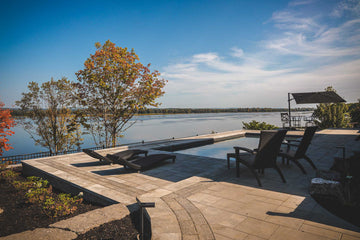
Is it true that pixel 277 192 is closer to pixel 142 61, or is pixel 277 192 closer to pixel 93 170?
pixel 93 170

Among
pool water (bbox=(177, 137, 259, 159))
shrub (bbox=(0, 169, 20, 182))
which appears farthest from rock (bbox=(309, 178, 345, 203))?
shrub (bbox=(0, 169, 20, 182))

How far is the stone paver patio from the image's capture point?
7.64 ft

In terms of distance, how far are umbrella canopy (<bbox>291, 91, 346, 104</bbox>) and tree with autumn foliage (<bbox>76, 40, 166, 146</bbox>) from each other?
34.0ft

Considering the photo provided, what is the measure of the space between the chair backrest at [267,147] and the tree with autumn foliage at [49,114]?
10005mm

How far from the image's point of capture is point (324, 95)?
14250 millimetres

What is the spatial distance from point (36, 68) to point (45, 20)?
130 inches

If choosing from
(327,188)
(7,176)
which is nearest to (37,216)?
(7,176)

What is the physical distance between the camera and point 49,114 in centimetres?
1165

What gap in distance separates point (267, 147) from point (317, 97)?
13088 mm

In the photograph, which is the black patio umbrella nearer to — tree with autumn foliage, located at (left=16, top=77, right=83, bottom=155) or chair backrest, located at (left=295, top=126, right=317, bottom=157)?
chair backrest, located at (left=295, top=126, right=317, bottom=157)

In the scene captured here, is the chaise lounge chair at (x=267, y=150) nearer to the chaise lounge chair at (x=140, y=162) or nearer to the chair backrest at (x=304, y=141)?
the chair backrest at (x=304, y=141)

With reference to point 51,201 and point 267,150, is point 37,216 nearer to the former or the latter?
point 51,201

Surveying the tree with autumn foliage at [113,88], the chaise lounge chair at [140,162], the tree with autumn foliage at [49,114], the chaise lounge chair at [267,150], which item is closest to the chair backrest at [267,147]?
the chaise lounge chair at [267,150]

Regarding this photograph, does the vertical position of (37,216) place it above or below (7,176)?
below
